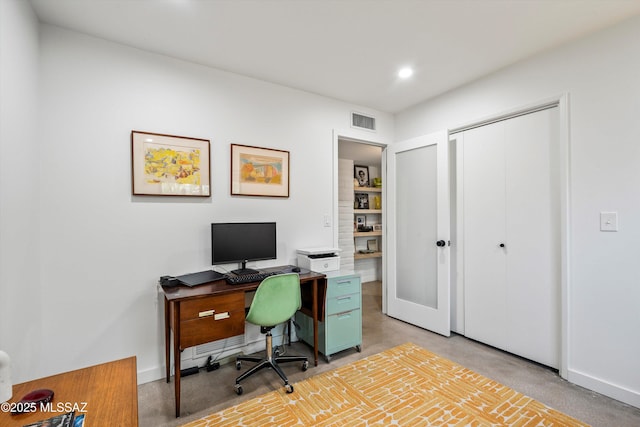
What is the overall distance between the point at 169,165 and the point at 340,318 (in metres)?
1.99

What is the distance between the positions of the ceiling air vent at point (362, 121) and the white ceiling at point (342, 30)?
28.6 inches

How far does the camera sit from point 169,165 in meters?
2.38

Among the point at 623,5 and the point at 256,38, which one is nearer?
the point at 623,5

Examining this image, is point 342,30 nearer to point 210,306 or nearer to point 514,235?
point 210,306

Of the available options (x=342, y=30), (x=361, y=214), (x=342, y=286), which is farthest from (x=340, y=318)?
(x=361, y=214)

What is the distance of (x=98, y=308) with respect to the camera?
6.98 feet

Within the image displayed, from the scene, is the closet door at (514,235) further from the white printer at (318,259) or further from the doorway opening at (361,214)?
the doorway opening at (361,214)

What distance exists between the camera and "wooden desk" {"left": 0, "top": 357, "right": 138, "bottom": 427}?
3.01 ft

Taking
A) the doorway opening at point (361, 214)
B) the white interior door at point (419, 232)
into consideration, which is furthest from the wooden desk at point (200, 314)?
the doorway opening at point (361, 214)

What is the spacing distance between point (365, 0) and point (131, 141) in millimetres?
1948

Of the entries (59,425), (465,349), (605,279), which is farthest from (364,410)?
(605,279)

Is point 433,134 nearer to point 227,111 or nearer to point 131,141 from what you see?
point 227,111

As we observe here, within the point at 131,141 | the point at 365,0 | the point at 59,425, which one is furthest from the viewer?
the point at 131,141

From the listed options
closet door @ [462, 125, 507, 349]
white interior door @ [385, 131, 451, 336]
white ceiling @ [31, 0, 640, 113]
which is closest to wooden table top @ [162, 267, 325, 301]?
white ceiling @ [31, 0, 640, 113]
